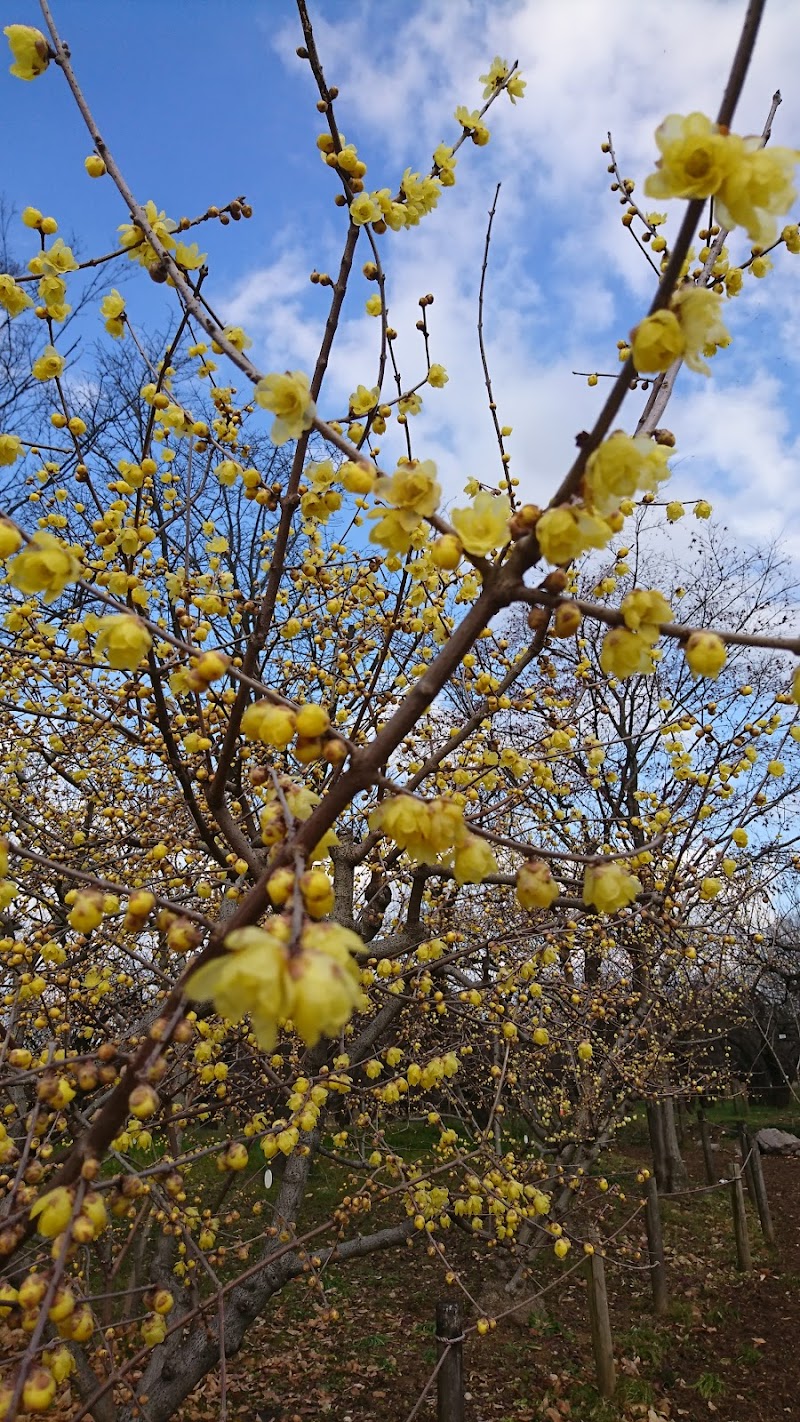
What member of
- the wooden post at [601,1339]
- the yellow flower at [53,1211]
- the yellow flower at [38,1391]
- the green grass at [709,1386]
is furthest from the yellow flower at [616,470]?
the green grass at [709,1386]

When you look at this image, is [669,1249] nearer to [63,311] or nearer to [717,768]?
[717,768]

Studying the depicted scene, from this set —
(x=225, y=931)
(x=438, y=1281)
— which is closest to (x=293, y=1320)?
(x=438, y=1281)

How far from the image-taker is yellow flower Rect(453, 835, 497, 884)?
1206mm

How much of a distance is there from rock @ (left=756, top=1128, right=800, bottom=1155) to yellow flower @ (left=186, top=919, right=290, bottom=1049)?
18.7 metres

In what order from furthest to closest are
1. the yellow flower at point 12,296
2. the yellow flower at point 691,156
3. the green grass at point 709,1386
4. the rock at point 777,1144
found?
the rock at point 777,1144 < the green grass at point 709,1386 < the yellow flower at point 12,296 < the yellow flower at point 691,156

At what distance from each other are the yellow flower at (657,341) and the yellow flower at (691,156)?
0.53 feet

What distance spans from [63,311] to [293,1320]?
881 cm

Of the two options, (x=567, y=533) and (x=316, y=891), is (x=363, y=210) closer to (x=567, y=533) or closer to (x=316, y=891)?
(x=567, y=533)

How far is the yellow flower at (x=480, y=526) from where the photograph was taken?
47.2 inches

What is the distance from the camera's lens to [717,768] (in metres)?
4.14

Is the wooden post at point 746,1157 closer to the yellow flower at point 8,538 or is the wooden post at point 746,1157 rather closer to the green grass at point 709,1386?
the green grass at point 709,1386

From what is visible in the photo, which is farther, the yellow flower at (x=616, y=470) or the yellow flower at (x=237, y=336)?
the yellow flower at (x=237, y=336)

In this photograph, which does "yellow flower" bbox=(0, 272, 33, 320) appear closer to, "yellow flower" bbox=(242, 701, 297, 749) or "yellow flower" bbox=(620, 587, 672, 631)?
"yellow flower" bbox=(242, 701, 297, 749)

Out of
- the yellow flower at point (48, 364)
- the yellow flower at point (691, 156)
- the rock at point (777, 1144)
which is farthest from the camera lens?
the rock at point (777, 1144)
